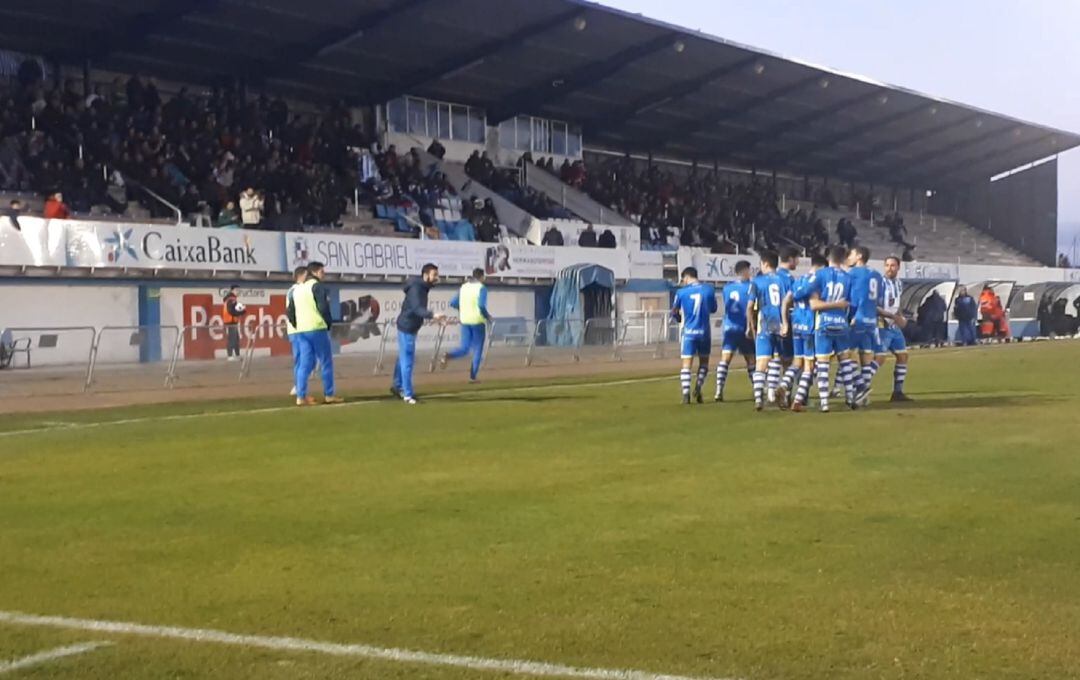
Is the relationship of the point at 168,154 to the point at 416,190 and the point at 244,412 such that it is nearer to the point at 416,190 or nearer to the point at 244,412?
the point at 416,190

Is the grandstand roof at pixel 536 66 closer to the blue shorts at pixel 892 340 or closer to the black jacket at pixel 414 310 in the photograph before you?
the black jacket at pixel 414 310

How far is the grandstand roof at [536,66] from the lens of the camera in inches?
1329

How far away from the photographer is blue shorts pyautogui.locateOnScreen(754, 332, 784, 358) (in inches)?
619

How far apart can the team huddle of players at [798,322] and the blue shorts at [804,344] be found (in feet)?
0.04

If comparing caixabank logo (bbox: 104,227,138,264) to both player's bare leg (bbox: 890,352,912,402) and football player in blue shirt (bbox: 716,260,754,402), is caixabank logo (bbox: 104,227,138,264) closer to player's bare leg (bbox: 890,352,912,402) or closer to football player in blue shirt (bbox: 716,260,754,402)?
football player in blue shirt (bbox: 716,260,754,402)

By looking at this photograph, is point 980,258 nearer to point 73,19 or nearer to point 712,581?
point 73,19

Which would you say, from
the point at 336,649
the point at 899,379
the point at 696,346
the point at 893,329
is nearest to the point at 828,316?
the point at 696,346

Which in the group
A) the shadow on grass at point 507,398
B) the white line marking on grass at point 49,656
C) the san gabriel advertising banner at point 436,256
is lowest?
the shadow on grass at point 507,398

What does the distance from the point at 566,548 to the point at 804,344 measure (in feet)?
29.0

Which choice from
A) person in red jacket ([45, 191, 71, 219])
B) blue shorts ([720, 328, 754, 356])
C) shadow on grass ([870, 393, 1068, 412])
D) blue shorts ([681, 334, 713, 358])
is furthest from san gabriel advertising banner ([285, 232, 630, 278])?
shadow on grass ([870, 393, 1068, 412])

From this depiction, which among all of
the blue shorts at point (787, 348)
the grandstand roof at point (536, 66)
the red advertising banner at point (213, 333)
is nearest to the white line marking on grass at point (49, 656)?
the blue shorts at point (787, 348)

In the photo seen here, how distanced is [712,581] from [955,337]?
3830 cm

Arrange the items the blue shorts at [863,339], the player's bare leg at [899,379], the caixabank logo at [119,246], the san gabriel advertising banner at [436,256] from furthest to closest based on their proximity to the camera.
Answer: the san gabriel advertising banner at [436,256] < the caixabank logo at [119,246] < the player's bare leg at [899,379] < the blue shorts at [863,339]

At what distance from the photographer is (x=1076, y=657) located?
16.1 ft
